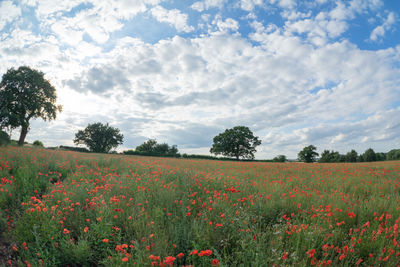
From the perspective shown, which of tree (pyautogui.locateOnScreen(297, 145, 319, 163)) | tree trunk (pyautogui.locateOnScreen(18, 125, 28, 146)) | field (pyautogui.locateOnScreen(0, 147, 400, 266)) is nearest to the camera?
field (pyautogui.locateOnScreen(0, 147, 400, 266))

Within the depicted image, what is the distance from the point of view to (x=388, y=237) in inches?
118

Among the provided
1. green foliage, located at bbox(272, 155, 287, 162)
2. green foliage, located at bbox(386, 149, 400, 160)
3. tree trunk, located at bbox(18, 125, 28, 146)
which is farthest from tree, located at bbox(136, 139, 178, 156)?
green foliage, located at bbox(386, 149, 400, 160)

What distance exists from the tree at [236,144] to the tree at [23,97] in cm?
3733

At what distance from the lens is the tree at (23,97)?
25.7m

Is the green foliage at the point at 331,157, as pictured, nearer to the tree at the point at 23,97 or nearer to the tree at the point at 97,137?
the tree at the point at 97,137

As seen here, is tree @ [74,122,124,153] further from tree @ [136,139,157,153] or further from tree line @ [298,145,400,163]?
tree line @ [298,145,400,163]

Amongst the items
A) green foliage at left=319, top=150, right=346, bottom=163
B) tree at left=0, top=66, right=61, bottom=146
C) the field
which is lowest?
the field

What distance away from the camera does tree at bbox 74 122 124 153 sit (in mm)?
56678

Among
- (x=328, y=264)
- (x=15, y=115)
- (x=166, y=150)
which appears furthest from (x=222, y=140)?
(x=328, y=264)

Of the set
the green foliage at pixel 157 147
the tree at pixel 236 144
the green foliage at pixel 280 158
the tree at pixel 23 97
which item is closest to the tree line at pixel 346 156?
the green foliage at pixel 280 158

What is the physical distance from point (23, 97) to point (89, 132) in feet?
104

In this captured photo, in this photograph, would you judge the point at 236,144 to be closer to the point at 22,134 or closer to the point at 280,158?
the point at 280,158

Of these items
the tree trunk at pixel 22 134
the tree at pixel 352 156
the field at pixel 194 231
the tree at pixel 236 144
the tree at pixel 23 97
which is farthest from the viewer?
the tree at pixel 352 156

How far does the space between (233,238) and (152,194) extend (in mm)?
2312
